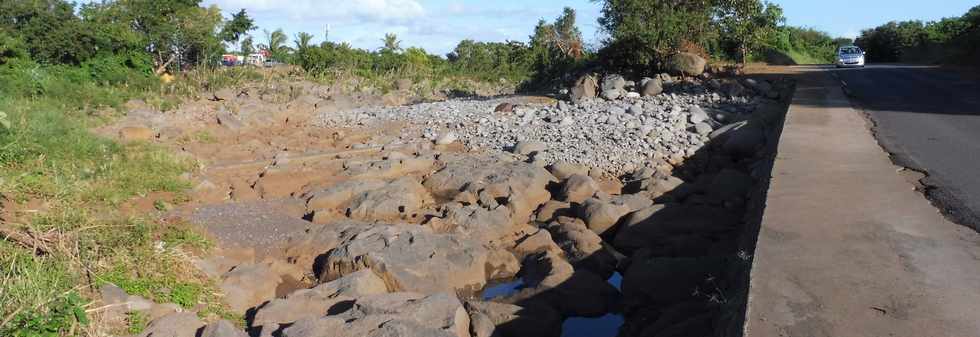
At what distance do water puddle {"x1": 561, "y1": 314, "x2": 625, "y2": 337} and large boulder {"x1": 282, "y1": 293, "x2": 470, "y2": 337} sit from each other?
1.20 meters

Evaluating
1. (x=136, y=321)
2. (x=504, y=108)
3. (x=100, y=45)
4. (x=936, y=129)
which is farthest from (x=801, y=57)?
(x=136, y=321)

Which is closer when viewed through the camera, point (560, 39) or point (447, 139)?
point (447, 139)

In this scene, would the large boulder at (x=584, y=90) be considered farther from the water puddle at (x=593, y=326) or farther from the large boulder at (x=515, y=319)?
the large boulder at (x=515, y=319)

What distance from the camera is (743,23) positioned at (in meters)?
19.4

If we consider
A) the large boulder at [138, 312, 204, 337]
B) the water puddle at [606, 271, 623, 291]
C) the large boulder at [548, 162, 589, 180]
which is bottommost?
the water puddle at [606, 271, 623, 291]

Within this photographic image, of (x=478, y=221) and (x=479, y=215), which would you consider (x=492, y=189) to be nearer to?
(x=479, y=215)

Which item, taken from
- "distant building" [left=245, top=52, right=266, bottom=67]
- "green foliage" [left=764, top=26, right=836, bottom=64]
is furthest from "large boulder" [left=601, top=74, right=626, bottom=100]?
"green foliage" [left=764, top=26, right=836, bottom=64]

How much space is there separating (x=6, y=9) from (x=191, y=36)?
454cm

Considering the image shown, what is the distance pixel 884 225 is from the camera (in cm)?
588

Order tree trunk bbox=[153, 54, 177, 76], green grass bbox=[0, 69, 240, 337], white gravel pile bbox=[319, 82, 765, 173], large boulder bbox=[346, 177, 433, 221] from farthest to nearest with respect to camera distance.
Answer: tree trunk bbox=[153, 54, 177, 76] < white gravel pile bbox=[319, 82, 765, 173] < large boulder bbox=[346, 177, 433, 221] < green grass bbox=[0, 69, 240, 337]

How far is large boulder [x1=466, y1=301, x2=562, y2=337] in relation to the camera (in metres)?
6.36

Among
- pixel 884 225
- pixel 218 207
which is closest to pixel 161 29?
pixel 218 207

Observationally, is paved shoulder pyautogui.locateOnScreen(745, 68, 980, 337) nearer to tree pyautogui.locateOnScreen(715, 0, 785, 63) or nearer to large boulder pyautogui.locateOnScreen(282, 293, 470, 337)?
large boulder pyautogui.locateOnScreen(282, 293, 470, 337)

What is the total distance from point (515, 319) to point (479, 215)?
289cm
